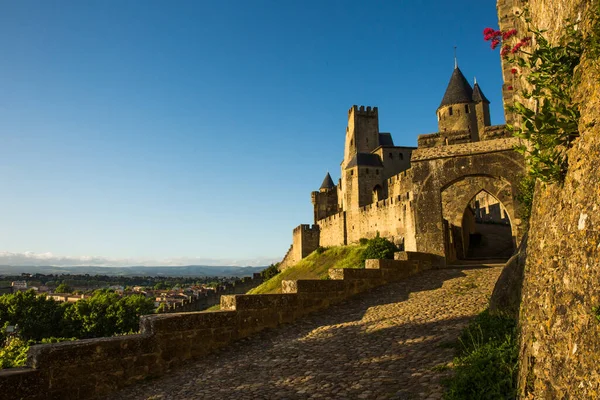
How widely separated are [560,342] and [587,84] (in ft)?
6.66

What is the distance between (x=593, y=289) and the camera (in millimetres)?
2773

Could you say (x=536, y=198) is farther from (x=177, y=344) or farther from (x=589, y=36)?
(x=177, y=344)

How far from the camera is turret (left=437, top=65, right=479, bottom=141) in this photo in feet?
164

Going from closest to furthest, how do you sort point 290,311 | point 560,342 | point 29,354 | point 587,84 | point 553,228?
point 560,342, point 587,84, point 553,228, point 29,354, point 290,311

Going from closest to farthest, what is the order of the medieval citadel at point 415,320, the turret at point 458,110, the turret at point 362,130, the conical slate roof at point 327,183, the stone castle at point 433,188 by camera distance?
the medieval citadel at point 415,320, the stone castle at point 433,188, the turret at point 458,110, the turret at point 362,130, the conical slate roof at point 327,183

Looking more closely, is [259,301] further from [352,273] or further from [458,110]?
[458,110]

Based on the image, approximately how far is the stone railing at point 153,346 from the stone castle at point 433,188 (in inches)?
226

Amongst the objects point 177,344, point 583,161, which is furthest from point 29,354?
point 583,161

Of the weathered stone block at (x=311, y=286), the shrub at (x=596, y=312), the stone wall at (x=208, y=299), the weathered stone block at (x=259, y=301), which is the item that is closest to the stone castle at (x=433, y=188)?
the weathered stone block at (x=311, y=286)

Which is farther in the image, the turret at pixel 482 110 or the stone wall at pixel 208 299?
the turret at pixel 482 110

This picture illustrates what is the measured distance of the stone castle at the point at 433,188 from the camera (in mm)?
13930

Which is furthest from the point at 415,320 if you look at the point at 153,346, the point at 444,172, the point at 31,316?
the point at 31,316

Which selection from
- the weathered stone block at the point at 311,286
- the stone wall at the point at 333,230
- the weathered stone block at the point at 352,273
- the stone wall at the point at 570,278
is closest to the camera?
the stone wall at the point at 570,278

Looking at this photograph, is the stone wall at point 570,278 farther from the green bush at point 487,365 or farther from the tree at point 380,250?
the tree at point 380,250
